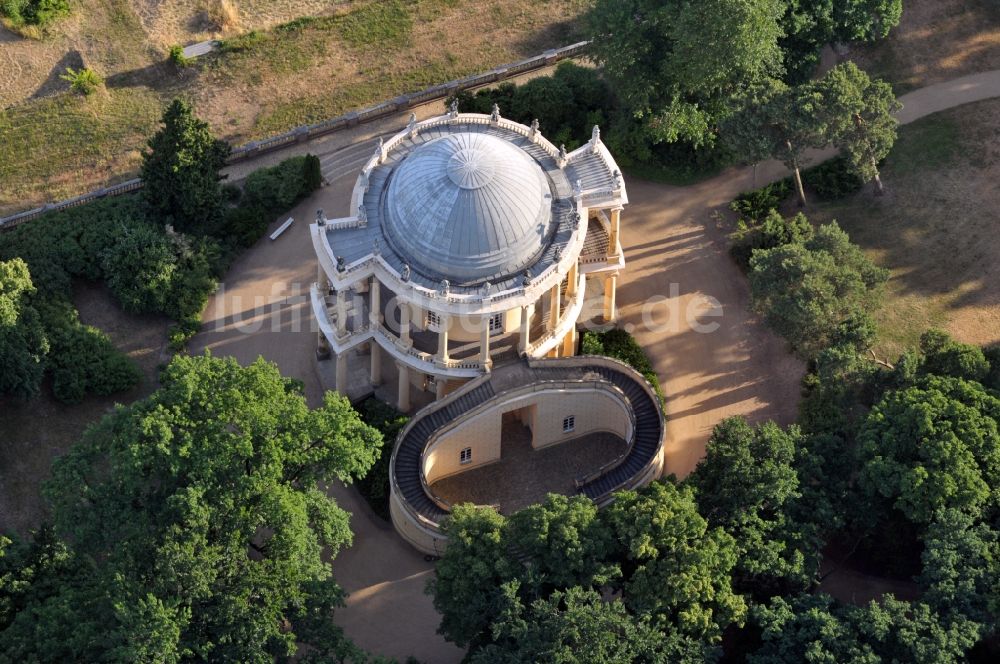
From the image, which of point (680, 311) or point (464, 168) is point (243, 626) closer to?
point (464, 168)

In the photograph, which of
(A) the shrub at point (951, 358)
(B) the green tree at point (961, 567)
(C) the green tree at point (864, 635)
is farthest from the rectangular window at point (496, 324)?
(B) the green tree at point (961, 567)

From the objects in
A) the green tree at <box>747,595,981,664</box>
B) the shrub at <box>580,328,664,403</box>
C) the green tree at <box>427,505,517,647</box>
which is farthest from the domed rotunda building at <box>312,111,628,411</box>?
the green tree at <box>747,595,981,664</box>

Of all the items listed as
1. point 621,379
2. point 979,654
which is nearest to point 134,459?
point 621,379

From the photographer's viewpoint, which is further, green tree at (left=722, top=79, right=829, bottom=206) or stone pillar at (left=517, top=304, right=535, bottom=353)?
green tree at (left=722, top=79, right=829, bottom=206)

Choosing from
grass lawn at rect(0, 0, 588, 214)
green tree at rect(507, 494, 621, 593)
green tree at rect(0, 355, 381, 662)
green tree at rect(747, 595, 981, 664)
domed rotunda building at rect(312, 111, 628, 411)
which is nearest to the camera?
green tree at rect(747, 595, 981, 664)

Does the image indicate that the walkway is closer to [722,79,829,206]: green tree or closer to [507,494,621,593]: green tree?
[722,79,829,206]: green tree

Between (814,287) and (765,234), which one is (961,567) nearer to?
(814,287)

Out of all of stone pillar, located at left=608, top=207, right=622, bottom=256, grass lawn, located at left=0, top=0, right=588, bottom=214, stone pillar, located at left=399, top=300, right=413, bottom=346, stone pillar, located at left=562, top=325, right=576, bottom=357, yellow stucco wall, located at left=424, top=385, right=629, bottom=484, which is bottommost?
yellow stucco wall, located at left=424, top=385, right=629, bottom=484

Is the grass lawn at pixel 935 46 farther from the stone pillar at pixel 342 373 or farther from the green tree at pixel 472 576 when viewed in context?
the green tree at pixel 472 576

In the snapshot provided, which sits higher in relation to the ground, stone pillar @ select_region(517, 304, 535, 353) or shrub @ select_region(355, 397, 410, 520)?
stone pillar @ select_region(517, 304, 535, 353)
